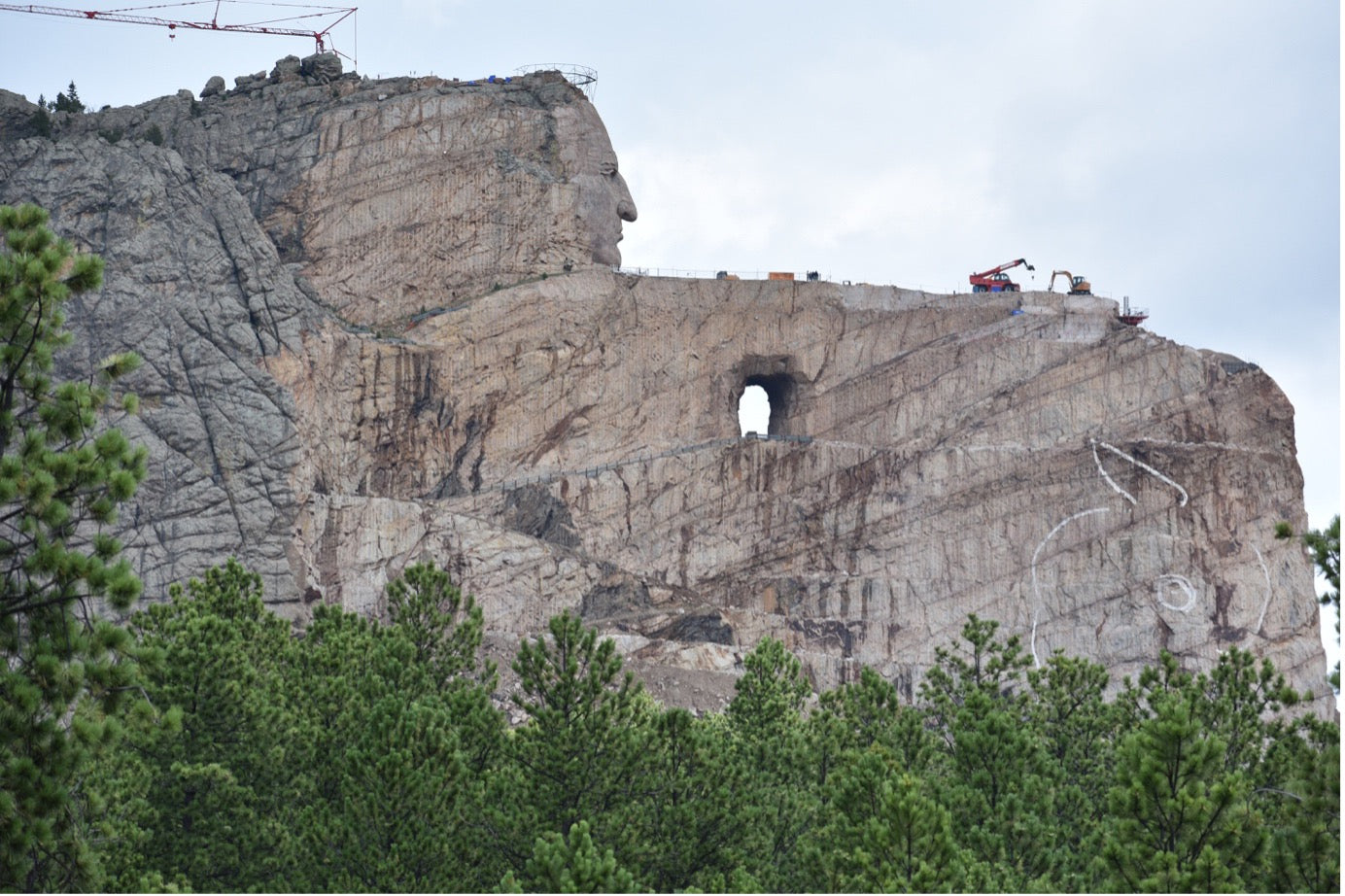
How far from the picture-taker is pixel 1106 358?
7562 cm

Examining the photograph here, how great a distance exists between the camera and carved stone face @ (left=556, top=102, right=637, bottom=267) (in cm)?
7644

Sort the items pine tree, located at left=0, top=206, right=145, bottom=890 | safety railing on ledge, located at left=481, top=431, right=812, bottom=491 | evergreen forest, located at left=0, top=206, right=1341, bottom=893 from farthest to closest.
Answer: safety railing on ledge, located at left=481, top=431, right=812, bottom=491 < evergreen forest, located at left=0, top=206, right=1341, bottom=893 < pine tree, located at left=0, top=206, right=145, bottom=890

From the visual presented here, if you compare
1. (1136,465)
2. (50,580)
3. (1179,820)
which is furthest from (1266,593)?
(50,580)

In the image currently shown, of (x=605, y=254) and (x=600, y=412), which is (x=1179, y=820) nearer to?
(x=600, y=412)

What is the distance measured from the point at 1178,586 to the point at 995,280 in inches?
591

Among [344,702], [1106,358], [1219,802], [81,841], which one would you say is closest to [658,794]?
[344,702]

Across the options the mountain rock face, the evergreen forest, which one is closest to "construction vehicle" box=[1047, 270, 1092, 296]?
the mountain rock face

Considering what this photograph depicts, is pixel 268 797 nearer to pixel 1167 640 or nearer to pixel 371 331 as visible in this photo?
pixel 371 331

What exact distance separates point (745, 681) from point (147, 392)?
28.8 m

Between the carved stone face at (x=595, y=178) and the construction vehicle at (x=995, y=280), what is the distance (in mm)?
13960

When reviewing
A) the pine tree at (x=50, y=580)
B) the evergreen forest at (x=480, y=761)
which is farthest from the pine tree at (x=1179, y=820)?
the pine tree at (x=50, y=580)

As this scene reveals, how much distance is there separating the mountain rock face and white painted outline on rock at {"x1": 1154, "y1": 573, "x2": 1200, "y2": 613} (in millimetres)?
78

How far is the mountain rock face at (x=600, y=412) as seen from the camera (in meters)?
68.8

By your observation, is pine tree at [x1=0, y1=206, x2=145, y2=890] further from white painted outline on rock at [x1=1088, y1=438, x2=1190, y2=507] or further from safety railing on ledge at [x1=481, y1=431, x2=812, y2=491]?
white painted outline on rock at [x1=1088, y1=438, x2=1190, y2=507]
